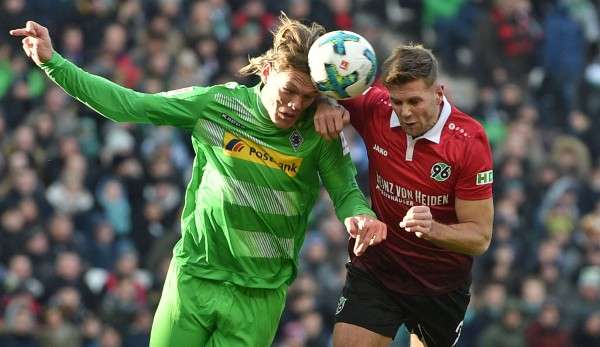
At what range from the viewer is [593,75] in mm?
20703

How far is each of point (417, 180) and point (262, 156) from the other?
3.20 feet

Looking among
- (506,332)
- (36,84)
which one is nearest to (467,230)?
(506,332)

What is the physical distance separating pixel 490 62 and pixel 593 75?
162 cm

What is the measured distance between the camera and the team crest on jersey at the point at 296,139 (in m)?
8.55

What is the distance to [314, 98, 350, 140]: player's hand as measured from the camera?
830 centimetres

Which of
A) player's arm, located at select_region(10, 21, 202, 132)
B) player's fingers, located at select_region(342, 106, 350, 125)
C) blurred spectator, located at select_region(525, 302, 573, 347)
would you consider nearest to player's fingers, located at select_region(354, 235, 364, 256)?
player's fingers, located at select_region(342, 106, 350, 125)

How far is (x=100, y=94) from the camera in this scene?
826cm

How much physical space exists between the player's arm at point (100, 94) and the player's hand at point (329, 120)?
31.5 inches

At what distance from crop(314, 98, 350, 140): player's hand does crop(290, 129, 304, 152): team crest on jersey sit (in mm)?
228

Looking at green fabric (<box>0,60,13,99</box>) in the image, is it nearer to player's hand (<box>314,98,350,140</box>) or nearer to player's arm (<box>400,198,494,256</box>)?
player's hand (<box>314,98,350,140</box>)

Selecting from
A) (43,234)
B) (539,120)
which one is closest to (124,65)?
(43,234)

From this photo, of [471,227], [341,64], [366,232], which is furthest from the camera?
[471,227]

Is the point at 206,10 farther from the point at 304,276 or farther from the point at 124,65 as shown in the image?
the point at 304,276

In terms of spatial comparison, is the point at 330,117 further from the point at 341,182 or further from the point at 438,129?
the point at 438,129
